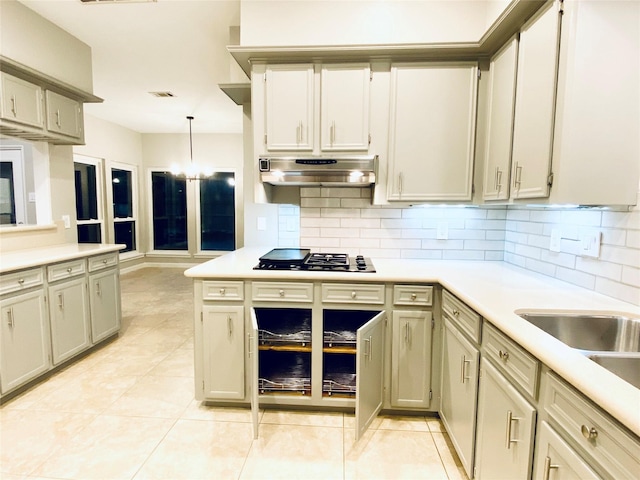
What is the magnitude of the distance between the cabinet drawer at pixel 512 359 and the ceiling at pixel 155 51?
2.87 m

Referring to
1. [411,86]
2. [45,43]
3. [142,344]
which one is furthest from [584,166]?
[45,43]

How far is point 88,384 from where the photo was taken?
8.12 ft

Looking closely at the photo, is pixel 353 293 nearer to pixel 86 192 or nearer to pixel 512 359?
pixel 512 359

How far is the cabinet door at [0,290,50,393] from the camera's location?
215 centimetres

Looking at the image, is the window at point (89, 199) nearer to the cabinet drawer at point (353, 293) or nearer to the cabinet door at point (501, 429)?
the cabinet drawer at point (353, 293)

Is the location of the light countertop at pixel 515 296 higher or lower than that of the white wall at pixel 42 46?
lower

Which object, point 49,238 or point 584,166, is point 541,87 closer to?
point 584,166

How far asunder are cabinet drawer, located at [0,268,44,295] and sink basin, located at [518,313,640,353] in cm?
294

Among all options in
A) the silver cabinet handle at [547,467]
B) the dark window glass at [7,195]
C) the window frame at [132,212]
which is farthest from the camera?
the window frame at [132,212]

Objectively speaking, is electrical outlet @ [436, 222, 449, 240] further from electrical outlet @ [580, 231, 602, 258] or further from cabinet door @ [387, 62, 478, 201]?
electrical outlet @ [580, 231, 602, 258]

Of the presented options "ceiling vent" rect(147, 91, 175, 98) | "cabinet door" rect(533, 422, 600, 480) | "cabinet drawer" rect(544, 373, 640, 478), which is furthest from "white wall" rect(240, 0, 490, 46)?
"ceiling vent" rect(147, 91, 175, 98)

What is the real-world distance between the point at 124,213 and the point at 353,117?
19.0ft

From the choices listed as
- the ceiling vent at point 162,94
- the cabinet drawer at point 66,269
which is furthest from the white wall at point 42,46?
the cabinet drawer at point 66,269

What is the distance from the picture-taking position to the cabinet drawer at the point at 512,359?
1.06 meters
